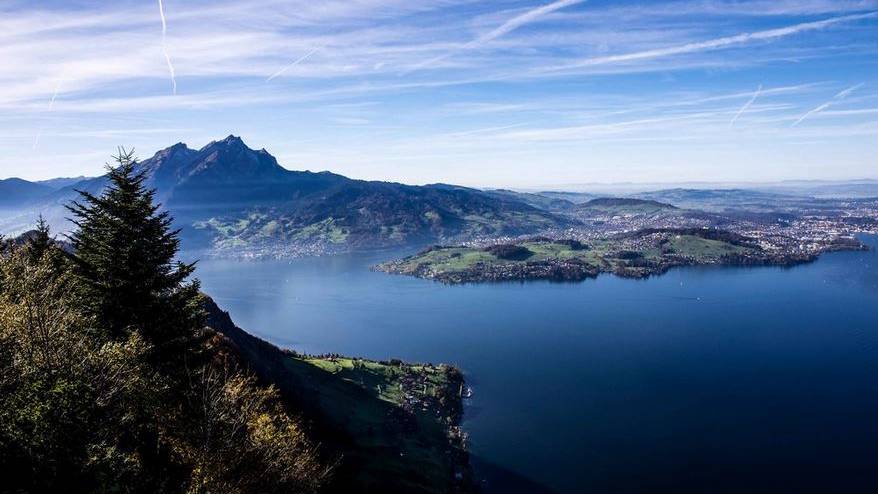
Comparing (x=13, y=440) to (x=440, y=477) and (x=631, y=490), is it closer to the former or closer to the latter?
(x=440, y=477)

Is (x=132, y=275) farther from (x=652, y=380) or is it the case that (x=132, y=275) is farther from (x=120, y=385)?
(x=652, y=380)

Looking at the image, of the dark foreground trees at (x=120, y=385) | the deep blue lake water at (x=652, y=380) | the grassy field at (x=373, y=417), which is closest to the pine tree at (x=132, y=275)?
the dark foreground trees at (x=120, y=385)

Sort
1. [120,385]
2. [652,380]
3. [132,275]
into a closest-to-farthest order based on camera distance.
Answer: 1. [120,385]
2. [132,275]
3. [652,380]

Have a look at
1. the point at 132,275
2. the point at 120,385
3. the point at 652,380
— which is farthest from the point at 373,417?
the point at 652,380

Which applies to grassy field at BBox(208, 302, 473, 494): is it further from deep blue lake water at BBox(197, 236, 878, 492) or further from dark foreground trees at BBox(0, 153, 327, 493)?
dark foreground trees at BBox(0, 153, 327, 493)

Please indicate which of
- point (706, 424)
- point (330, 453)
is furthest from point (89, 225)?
point (706, 424)

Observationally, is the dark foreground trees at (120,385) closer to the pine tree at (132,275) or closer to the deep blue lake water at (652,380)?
the pine tree at (132,275)
